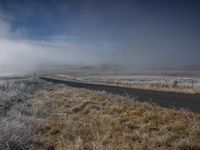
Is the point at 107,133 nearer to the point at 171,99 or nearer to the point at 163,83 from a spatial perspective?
the point at 171,99

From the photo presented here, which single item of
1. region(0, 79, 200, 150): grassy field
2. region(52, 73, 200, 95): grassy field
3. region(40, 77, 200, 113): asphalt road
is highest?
region(0, 79, 200, 150): grassy field

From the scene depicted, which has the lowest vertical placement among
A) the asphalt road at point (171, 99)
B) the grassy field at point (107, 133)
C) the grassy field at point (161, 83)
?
the grassy field at point (161, 83)

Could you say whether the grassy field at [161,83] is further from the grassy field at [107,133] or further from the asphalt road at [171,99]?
the grassy field at [107,133]

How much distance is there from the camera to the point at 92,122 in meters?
9.39

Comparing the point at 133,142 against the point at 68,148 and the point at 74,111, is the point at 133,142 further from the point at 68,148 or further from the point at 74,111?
the point at 74,111

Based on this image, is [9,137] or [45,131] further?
[45,131]

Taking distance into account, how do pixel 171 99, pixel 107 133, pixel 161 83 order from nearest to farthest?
pixel 107 133, pixel 171 99, pixel 161 83

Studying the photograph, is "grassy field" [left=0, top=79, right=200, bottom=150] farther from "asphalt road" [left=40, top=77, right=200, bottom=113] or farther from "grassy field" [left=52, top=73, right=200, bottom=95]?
"grassy field" [left=52, top=73, right=200, bottom=95]

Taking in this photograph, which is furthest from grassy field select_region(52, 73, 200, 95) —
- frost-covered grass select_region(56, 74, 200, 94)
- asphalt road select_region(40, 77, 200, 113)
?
asphalt road select_region(40, 77, 200, 113)

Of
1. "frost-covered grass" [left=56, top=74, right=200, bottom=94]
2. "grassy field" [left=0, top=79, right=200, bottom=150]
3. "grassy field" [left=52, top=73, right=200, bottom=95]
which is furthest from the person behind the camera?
"frost-covered grass" [left=56, top=74, right=200, bottom=94]

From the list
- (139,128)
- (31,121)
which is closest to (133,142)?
(139,128)

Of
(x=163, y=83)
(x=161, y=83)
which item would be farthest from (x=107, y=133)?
(x=163, y=83)

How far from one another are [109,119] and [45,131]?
2.33 metres

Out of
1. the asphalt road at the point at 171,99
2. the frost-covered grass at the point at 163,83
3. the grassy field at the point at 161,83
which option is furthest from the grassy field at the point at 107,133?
the frost-covered grass at the point at 163,83
